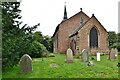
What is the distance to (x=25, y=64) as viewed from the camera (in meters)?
15.5

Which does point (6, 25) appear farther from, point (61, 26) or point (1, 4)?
point (61, 26)

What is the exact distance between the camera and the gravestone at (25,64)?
15320mm

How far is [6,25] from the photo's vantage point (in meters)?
15.5

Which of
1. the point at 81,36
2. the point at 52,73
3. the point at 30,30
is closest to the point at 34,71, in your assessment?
the point at 52,73

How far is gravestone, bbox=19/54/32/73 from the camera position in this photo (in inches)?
603

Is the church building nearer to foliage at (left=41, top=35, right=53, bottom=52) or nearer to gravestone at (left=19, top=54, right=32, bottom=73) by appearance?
foliage at (left=41, top=35, right=53, bottom=52)

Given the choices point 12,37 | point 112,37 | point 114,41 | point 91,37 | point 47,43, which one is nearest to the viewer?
point 12,37

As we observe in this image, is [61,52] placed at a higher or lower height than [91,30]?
lower

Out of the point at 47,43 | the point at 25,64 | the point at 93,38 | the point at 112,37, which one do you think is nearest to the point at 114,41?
the point at 112,37

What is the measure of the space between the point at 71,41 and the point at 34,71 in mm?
23862

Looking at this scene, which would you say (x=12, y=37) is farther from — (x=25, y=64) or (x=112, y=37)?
(x=112, y=37)

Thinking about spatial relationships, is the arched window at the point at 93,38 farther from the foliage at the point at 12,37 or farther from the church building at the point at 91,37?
the foliage at the point at 12,37

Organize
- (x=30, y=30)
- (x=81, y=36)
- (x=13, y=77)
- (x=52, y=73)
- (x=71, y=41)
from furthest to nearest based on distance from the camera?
(x=71, y=41)
(x=81, y=36)
(x=30, y=30)
(x=52, y=73)
(x=13, y=77)

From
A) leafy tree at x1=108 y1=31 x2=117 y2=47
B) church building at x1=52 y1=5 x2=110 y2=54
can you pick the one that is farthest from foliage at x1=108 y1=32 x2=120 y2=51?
church building at x1=52 y1=5 x2=110 y2=54
